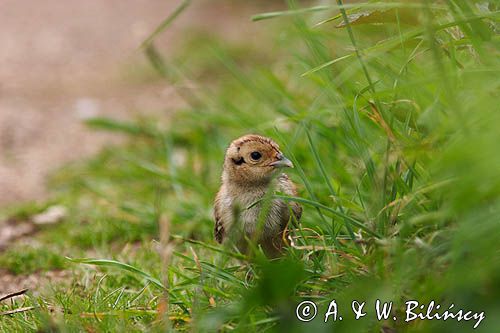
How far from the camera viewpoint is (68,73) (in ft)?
30.1

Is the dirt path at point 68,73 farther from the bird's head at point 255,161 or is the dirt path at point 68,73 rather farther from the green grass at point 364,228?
the bird's head at point 255,161

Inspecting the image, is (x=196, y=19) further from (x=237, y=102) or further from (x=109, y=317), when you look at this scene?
(x=109, y=317)

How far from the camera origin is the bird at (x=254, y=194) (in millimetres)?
3703

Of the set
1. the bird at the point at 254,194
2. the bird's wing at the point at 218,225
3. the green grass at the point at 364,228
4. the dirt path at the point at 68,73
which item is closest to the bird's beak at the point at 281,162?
the bird at the point at 254,194

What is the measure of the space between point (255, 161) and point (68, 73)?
225 inches

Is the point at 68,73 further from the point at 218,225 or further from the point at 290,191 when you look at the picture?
the point at 290,191

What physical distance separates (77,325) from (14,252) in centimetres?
170

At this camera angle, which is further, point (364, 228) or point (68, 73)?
point (68, 73)

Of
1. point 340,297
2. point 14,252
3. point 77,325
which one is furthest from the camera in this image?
point 14,252

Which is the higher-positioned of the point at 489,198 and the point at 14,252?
the point at 489,198

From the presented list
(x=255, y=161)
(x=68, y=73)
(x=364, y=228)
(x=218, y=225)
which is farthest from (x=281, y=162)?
(x=68, y=73)

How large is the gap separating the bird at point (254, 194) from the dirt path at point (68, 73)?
2270 millimetres

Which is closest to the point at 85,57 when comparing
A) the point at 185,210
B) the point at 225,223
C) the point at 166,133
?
the point at 166,133

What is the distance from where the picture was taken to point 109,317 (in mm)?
3133
